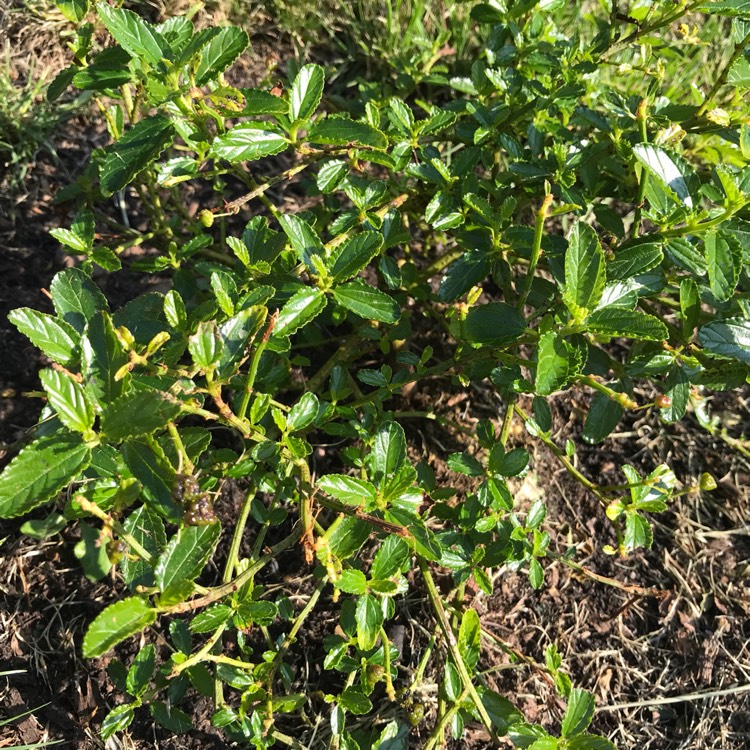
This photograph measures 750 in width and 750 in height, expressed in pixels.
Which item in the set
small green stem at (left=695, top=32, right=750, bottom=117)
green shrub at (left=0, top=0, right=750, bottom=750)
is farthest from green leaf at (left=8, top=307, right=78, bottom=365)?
small green stem at (left=695, top=32, right=750, bottom=117)

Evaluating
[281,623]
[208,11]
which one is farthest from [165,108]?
[208,11]

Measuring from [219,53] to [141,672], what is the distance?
48.6 inches

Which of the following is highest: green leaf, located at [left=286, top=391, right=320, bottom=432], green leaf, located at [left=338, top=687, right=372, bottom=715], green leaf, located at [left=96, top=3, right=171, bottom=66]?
green leaf, located at [left=96, top=3, right=171, bottom=66]

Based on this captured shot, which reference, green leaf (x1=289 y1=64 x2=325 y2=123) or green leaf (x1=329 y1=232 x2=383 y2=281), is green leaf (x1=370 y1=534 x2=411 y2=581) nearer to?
green leaf (x1=329 y1=232 x2=383 y2=281)

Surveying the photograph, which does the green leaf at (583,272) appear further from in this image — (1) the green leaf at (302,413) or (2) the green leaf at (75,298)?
(2) the green leaf at (75,298)

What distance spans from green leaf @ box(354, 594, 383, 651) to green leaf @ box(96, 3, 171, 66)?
1.08 metres

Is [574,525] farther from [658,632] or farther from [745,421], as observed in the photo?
[745,421]

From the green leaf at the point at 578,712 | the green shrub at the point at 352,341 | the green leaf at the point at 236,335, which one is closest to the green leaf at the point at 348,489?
the green shrub at the point at 352,341

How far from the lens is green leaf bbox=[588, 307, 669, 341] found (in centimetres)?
122

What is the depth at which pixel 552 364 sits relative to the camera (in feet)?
4.07

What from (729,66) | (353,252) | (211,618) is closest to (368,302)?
(353,252)

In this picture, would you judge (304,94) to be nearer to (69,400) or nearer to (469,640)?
(69,400)

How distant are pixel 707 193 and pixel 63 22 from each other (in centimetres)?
223

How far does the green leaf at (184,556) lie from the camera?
3.58 feet
